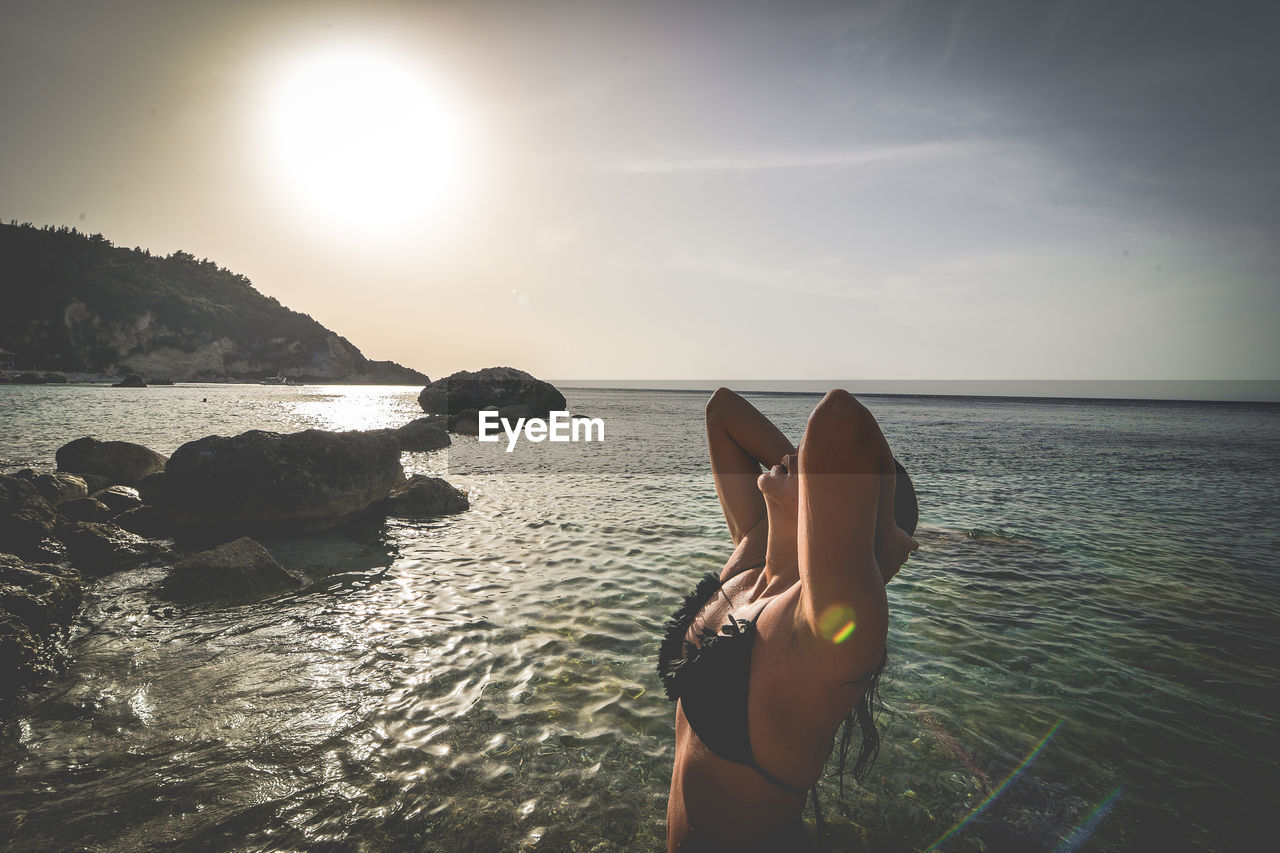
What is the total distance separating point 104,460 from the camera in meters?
11.9

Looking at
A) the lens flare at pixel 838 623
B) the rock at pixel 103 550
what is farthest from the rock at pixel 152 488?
the lens flare at pixel 838 623

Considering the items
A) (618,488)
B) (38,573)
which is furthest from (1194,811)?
(618,488)

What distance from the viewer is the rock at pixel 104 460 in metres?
11.8

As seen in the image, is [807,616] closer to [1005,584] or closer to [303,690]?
[303,690]

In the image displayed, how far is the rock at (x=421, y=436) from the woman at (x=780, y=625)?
23954mm

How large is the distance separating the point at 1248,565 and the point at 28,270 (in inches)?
5514

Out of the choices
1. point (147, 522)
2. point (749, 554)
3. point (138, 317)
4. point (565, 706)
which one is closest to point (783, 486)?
point (749, 554)

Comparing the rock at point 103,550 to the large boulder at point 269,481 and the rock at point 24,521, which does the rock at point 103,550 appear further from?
the large boulder at point 269,481

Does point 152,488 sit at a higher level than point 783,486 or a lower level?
lower

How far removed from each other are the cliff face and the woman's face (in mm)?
126936

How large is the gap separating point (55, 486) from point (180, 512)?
8.50 feet

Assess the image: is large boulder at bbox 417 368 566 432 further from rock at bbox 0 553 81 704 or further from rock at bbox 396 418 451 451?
rock at bbox 0 553 81 704

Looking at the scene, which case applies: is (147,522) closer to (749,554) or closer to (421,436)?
(749,554)

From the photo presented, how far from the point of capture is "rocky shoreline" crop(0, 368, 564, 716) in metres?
5.21
